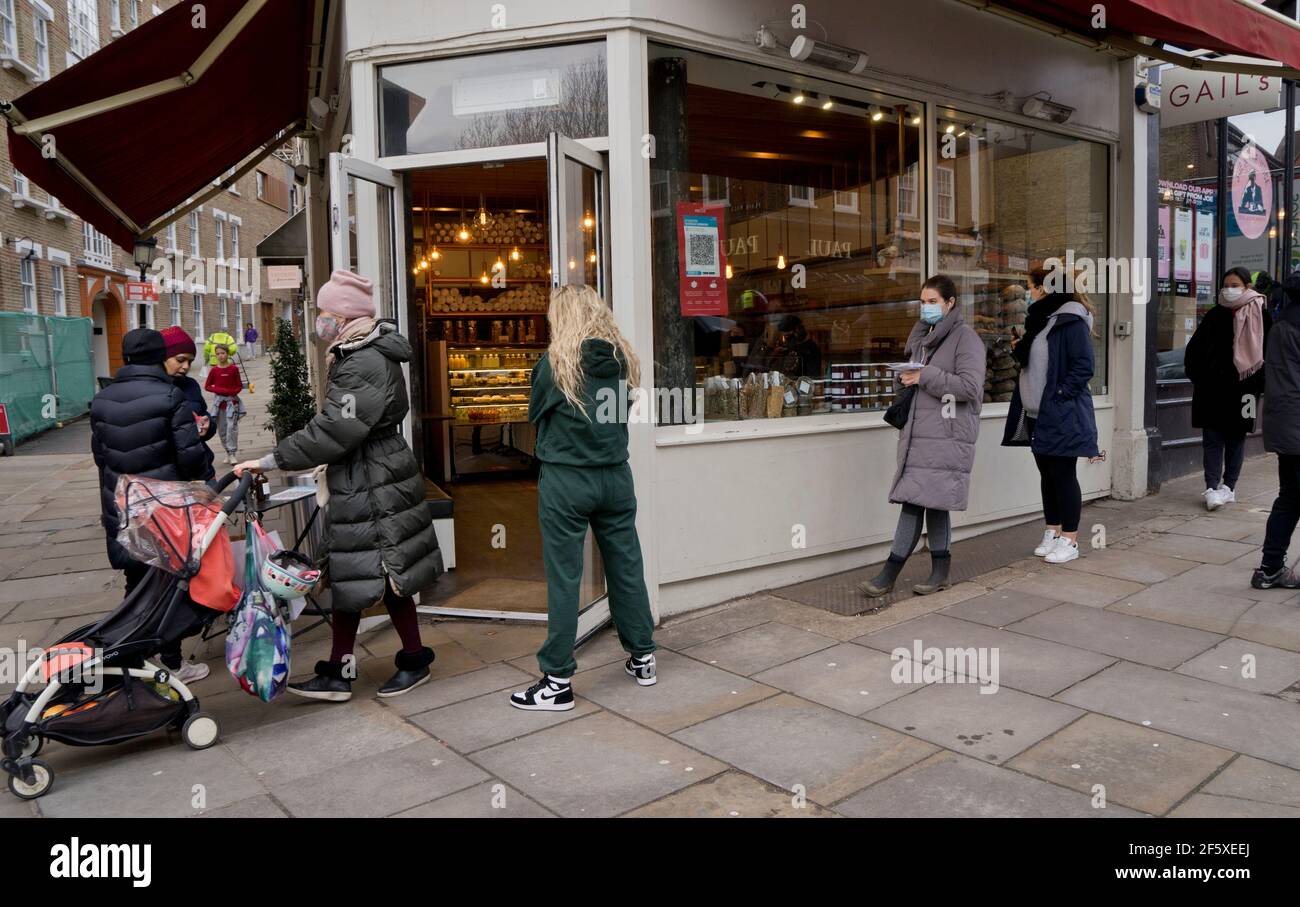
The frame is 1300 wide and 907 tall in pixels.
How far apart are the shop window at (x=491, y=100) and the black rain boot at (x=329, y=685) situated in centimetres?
315

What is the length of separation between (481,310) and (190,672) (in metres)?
7.37

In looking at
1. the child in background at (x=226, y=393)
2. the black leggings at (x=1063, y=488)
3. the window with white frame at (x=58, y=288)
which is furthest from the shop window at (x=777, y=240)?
the window with white frame at (x=58, y=288)

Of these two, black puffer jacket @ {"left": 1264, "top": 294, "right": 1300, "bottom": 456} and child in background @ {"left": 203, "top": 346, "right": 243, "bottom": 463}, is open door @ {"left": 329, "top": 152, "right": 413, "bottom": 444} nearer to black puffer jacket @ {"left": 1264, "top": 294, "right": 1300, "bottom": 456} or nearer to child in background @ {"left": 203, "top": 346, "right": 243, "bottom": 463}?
black puffer jacket @ {"left": 1264, "top": 294, "right": 1300, "bottom": 456}

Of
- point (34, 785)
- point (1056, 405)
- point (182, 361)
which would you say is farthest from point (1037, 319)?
point (34, 785)

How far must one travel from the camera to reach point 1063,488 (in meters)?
6.54

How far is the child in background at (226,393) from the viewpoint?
44.1 feet

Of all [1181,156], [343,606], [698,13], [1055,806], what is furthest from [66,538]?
[1181,156]

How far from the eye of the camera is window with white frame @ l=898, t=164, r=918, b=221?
23.3 ft

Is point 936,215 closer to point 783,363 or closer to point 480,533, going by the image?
point 783,363

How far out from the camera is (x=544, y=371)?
165 inches

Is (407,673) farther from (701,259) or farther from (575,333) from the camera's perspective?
(701,259)

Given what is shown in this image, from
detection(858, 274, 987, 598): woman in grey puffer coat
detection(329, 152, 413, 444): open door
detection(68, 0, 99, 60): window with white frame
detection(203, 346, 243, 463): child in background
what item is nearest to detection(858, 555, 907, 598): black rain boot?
detection(858, 274, 987, 598): woman in grey puffer coat

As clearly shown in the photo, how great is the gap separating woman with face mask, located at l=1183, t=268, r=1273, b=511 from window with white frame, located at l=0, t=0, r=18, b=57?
25043 mm
